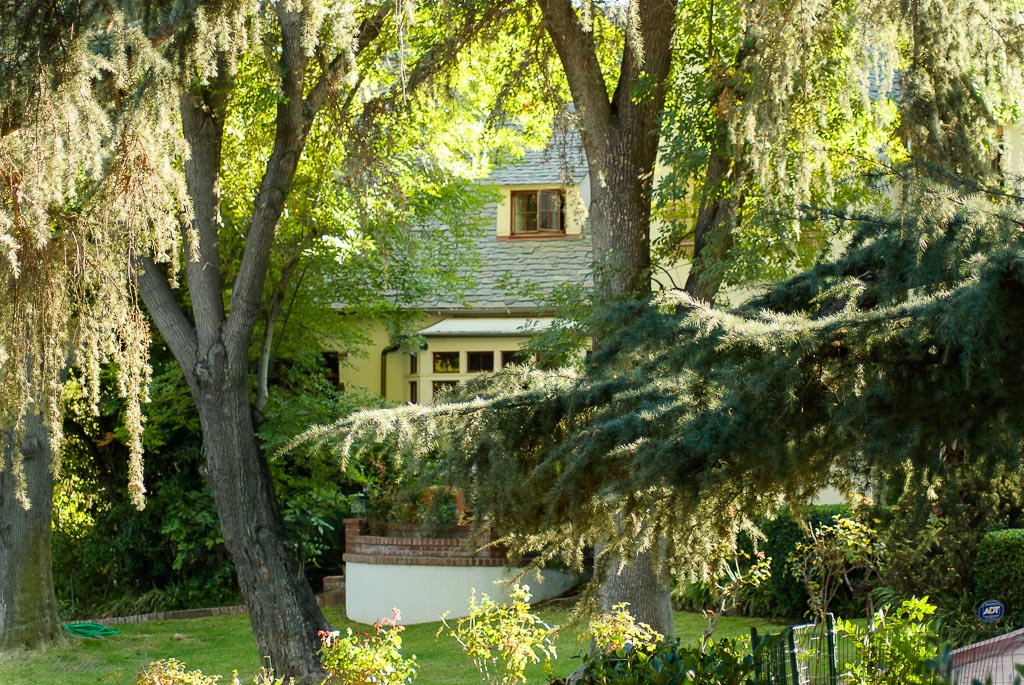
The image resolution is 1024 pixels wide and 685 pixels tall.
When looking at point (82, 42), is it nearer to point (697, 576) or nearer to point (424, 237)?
point (697, 576)

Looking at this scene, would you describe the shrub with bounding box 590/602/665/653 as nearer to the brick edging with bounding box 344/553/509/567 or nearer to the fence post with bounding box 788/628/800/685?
the fence post with bounding box 788/628/800/685

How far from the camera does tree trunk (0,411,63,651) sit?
14328mm

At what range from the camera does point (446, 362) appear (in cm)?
2238

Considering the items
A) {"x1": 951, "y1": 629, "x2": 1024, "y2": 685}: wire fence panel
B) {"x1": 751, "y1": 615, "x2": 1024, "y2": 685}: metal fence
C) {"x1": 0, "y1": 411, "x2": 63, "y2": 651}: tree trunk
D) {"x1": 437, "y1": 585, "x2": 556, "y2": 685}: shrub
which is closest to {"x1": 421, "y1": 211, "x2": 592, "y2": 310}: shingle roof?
{"x1": 0, "y1": 411, "x2": 63, "y2": 651}: tree trunk

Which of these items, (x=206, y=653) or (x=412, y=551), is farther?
(x=412, y=551)

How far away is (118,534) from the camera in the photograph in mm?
18250

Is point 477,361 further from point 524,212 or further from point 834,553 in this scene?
point 834,553

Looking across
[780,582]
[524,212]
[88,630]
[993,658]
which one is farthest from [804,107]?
[524,212]

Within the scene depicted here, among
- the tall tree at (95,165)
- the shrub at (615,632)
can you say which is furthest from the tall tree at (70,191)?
the shrub at (615,632)

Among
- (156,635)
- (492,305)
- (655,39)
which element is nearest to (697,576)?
(655,39)

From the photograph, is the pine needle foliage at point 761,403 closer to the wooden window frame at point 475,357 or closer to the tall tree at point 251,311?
the tall tree at point 251,311

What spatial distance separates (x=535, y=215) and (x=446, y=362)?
3888mm

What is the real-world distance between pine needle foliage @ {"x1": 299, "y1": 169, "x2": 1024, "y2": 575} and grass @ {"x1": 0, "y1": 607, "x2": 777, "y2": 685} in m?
5.32

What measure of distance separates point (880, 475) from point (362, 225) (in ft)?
36.7
